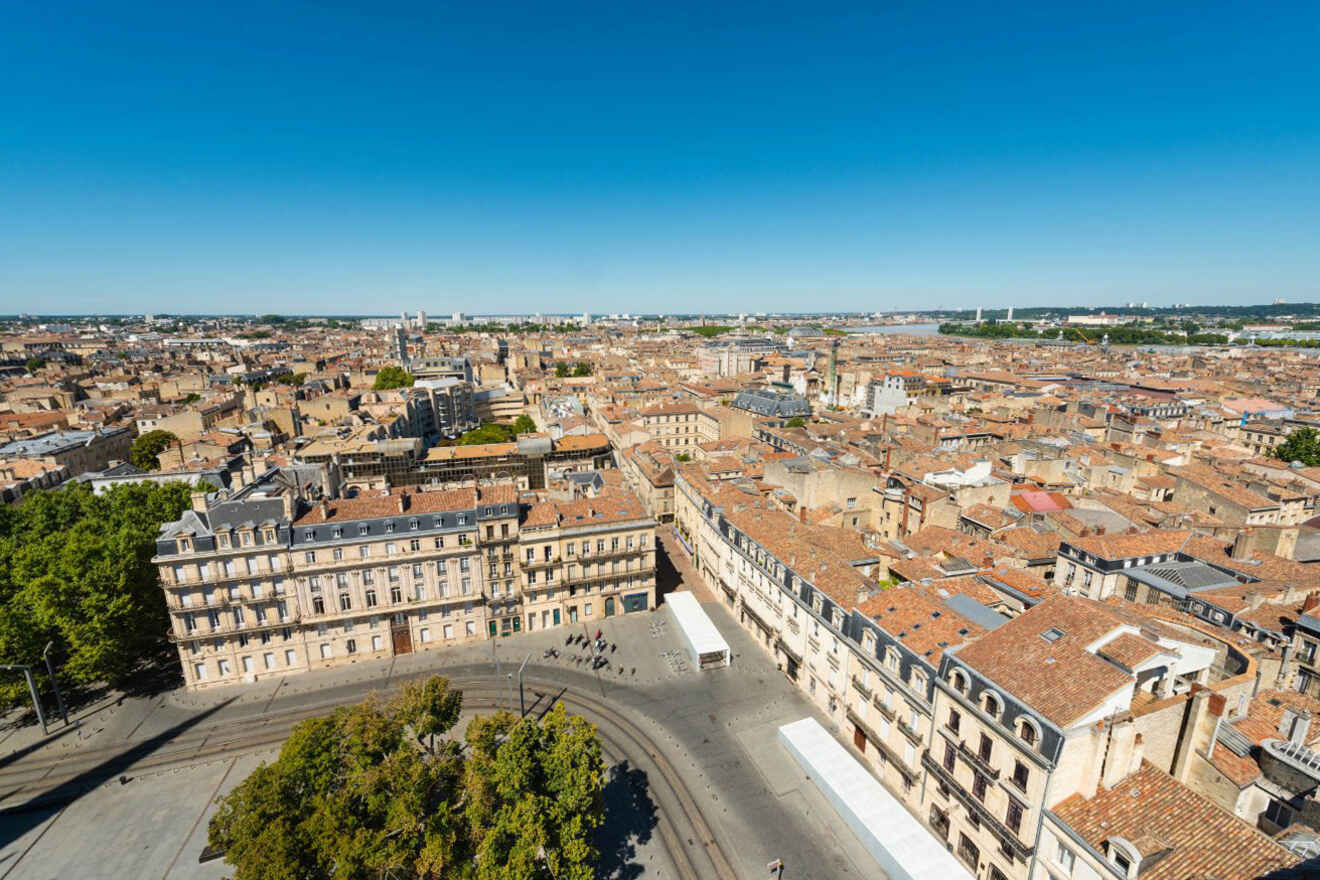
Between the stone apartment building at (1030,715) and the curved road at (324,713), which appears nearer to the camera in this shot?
the stone apartment building at (1030,715)

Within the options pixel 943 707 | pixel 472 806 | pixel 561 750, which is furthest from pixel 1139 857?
pixel 472 806

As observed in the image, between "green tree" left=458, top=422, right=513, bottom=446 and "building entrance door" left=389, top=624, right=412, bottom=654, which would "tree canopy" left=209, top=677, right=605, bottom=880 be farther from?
"green tree" left=458, top=422, right=513, bottom=446

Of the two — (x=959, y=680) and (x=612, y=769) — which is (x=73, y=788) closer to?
(x=612, y=769)

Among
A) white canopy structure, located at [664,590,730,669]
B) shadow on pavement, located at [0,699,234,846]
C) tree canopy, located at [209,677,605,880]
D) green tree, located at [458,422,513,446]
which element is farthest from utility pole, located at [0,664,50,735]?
green tree, located at [458,422,513,446]

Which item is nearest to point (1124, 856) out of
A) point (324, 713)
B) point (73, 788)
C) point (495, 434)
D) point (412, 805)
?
point (412, 805)

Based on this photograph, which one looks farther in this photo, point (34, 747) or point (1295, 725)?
point (34, 747)

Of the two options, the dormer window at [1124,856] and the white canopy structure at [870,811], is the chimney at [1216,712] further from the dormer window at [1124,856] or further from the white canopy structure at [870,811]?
the white canopy structure at [870,811]

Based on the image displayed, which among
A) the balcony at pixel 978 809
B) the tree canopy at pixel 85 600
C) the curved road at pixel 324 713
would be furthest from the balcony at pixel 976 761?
the tree canopy at pixel 85 600
